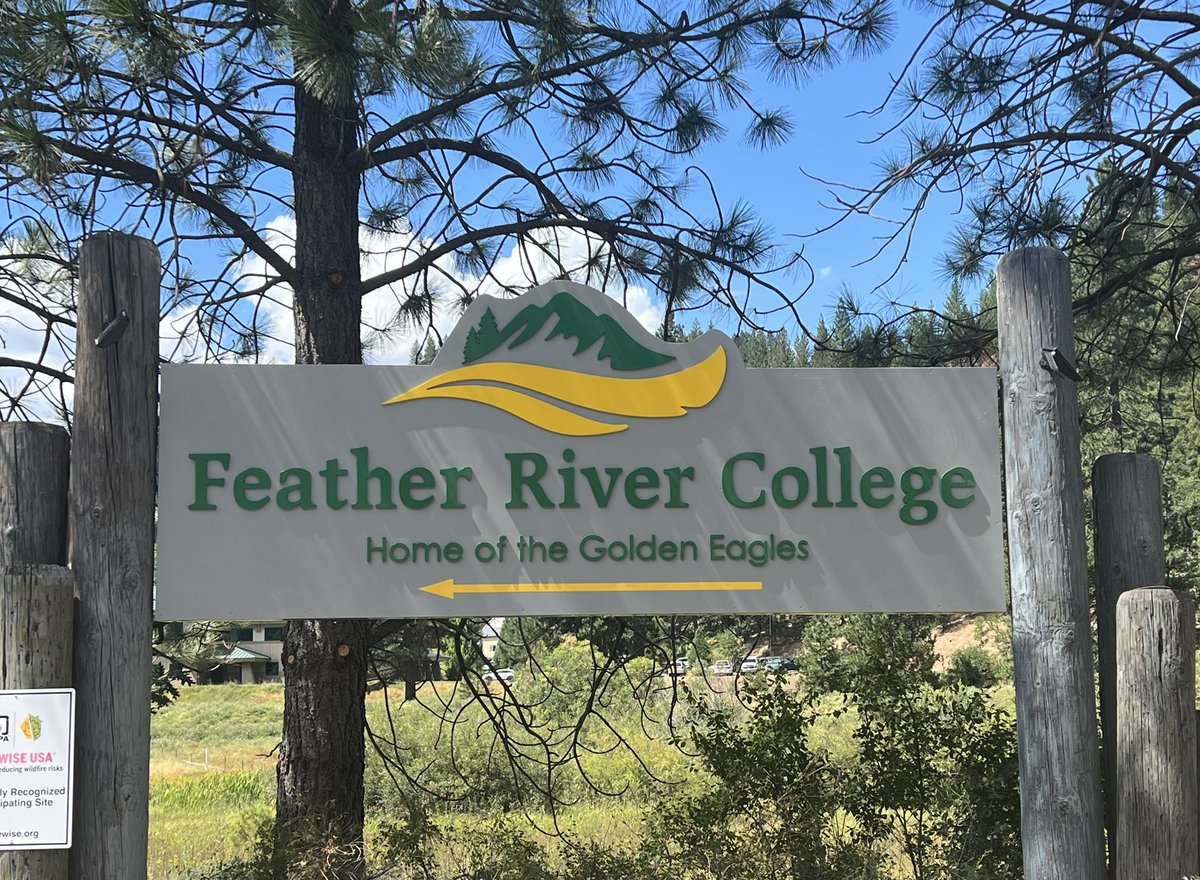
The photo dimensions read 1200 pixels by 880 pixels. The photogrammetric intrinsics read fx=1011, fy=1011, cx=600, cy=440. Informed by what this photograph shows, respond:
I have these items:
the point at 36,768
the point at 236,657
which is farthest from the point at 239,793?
the point at 236,657

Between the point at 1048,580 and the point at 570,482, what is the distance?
1.70 m

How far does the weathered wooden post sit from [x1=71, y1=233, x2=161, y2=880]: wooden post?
0.09 meters

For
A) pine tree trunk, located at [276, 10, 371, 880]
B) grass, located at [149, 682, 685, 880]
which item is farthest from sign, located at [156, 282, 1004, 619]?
grass, located at [149, 682, 685, 880]

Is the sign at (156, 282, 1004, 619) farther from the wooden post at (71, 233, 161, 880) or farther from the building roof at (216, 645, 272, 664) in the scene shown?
the building roof at (216, 645, 272, 664)

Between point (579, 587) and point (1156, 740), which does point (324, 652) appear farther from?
point (1156, 740)

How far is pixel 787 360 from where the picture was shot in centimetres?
770

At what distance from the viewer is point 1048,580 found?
351cm

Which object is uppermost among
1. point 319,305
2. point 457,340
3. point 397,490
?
point 319,305

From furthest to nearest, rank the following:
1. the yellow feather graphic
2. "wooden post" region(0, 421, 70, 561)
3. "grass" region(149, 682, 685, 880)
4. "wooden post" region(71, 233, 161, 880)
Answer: "grass" region(149, 682, 685, 880)
the yellow feather graphic
"wooden post" region(0, 421, 70, 561)
"wooden post" region(71, 233, 161, 880)

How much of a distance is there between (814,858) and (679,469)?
2.44 metres

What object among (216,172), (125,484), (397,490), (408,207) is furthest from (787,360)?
(125,484)

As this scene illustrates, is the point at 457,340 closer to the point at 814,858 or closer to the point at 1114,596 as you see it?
the point at 1114,596

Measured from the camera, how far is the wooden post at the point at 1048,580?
3.42 metres

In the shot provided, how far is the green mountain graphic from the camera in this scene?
370cm
